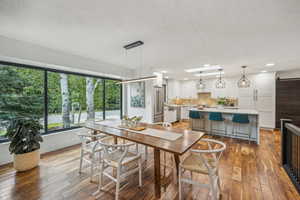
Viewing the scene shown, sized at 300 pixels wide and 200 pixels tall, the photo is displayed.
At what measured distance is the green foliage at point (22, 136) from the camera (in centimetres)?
234

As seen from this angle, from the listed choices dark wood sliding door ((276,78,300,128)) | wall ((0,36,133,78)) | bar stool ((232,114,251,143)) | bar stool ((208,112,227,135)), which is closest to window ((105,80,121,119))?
wall ((0,36,133,78))

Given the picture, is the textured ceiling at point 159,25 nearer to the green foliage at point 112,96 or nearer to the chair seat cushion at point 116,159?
the green foliage at point 112,96

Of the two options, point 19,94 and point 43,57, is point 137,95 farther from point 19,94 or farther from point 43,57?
point 19,94

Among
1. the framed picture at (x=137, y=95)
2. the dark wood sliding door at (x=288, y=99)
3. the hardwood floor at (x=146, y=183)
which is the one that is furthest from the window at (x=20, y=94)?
the dark wood sliding door at (x=288, y=99)

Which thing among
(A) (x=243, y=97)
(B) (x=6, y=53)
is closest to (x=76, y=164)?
(B) (x=6, y=53)

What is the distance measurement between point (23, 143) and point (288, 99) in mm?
8182

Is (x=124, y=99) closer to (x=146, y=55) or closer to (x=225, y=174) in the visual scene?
(x=146, y=55)

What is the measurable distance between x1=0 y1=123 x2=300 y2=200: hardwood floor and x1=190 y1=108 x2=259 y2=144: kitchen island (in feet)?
3.87

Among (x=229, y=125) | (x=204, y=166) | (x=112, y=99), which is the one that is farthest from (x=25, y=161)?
(x=229, y=125)

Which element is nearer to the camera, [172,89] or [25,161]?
[25,161]

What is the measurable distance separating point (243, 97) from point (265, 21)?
4697mm

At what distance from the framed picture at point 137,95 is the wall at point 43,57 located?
1.16 m

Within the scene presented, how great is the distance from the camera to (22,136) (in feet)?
7.76

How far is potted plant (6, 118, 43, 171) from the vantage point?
7.68 feet
